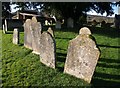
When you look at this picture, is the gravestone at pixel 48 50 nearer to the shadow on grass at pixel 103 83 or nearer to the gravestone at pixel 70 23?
the shadow on grass at pixel 103 83

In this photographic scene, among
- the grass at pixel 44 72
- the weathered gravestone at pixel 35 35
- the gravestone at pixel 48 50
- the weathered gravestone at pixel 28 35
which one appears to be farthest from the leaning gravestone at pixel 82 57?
the weathered gravestone at pixel 28 35

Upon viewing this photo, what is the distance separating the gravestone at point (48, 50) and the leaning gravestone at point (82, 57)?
2.60ft

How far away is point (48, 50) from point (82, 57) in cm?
188

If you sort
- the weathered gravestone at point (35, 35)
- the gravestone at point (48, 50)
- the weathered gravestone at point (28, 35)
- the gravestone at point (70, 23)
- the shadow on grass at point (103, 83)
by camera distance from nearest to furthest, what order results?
the shadow on grass at point (103, 83) < the gravestone at point (48, 50) < the weathered gravestone at point (35, 35) < the weathered gravestone at point (28, 35) < the gravestone at point (70, 23)

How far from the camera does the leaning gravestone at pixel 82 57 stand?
1002 cm

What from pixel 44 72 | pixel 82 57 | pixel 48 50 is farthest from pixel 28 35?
pixel 82 57

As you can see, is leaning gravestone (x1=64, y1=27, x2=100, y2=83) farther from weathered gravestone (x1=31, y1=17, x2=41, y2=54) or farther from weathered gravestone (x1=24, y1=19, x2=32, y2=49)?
weathered gravestone (x1=24, y1=19, x2=32, y2=49)

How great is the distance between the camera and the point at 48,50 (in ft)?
38.3

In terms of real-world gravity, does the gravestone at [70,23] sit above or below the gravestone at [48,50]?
above

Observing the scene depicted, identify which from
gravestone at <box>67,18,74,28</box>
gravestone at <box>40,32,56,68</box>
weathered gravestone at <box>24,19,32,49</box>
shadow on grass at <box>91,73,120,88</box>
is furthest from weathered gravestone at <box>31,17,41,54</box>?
gravestone at <box>67,18,74,28</box>

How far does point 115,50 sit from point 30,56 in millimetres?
5187

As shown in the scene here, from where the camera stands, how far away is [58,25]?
1014 inches

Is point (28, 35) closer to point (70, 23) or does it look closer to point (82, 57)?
point (82, 57)

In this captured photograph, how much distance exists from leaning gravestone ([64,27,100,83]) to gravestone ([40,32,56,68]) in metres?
0.79
